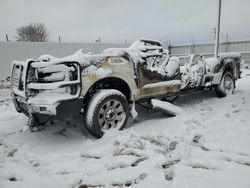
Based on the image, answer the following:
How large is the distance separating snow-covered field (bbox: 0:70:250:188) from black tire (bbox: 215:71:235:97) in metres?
1.72

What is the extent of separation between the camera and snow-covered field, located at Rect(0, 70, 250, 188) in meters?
2.98

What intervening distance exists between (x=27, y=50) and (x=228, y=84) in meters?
12.1

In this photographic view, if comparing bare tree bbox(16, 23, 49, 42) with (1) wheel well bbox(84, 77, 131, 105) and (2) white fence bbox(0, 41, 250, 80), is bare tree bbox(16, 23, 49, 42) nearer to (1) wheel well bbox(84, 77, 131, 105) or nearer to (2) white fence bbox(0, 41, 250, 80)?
(2) white fence bbox(0, 41, 250, 80)

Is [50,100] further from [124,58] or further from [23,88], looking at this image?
[124,58]

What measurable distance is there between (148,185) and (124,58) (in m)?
2.57

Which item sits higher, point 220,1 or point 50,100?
Answer: point 220,1

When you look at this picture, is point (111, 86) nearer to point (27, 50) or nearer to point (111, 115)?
point (111, 115)

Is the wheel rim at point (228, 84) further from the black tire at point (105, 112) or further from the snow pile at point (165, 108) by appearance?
the black tire at point (105, 112)

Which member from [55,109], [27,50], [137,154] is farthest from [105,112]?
[27,50]

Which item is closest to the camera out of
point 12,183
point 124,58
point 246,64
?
point 12,183

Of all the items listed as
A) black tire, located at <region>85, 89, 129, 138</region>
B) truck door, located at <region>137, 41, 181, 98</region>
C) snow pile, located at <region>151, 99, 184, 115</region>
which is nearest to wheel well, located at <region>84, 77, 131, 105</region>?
black tire, located at <region>85, 89, 129, 138</region>

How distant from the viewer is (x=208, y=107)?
6.40 meters

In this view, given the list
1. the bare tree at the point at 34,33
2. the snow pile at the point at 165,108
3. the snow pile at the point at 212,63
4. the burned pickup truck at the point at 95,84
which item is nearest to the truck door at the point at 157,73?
the burned pickup truck at the point at 95,84

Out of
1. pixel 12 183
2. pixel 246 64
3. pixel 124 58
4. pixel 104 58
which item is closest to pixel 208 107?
pixel 124 58
